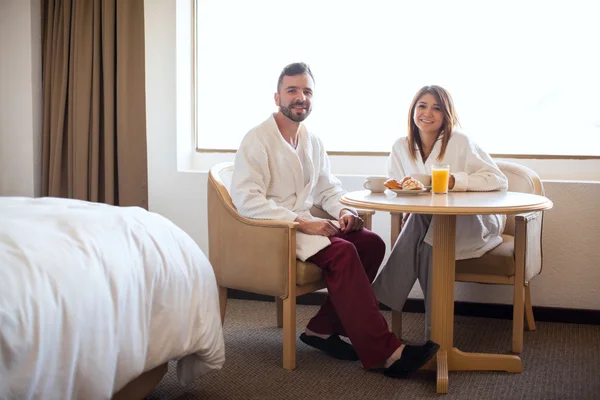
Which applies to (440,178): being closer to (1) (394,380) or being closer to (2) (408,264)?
(2) (408,264)

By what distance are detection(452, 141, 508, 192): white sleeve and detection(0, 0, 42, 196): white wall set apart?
2.65 meters

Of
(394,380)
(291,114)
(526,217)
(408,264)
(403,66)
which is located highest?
(403,66)

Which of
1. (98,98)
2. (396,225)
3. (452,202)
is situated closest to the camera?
(452,202)

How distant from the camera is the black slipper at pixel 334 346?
9.93 ft

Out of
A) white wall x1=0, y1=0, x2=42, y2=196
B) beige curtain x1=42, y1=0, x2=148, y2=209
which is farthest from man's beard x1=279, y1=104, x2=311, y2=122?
white wall x1=0, y1=0, x2=42, y2=196

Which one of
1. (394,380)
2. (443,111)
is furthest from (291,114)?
(394,380)

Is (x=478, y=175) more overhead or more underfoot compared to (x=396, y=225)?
more overhead

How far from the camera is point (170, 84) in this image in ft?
13.7

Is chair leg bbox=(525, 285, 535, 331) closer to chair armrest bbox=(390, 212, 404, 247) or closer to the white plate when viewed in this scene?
chair armrest bbox=(390, 212, 404, 247)

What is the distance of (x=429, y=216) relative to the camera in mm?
3203

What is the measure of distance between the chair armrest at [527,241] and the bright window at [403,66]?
0.67 meters

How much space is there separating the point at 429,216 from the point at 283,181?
0.68 m

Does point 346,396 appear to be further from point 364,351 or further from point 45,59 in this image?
point 45,59

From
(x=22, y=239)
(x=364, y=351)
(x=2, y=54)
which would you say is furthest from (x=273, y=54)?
(x=22, y=239)
